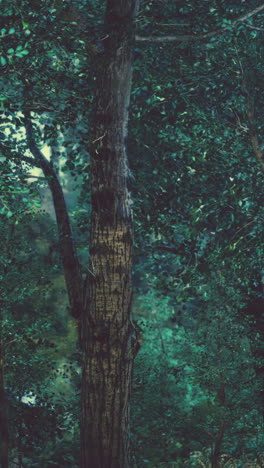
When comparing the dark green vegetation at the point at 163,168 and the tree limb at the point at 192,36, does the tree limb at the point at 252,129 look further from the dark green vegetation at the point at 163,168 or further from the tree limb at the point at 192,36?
the tree limb at the point at 192,36

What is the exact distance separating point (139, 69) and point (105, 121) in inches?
92.4

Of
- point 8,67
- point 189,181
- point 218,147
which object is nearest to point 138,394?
point 189,181

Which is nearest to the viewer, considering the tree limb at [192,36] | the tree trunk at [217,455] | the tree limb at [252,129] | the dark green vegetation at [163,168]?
the dark green vegetation at [163,168]

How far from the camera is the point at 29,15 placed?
6.98 meters

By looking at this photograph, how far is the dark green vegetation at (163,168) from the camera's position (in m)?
7.33

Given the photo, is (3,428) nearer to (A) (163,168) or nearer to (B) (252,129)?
(A) (163,168)

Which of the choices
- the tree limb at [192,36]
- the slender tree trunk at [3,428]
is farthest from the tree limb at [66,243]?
the slender tree trunk at [3,428]

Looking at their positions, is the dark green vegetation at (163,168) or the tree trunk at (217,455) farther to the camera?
the tree trunk at (217,455)

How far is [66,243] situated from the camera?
865 centimetres

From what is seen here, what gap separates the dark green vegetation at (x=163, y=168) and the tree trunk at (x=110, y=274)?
4cm

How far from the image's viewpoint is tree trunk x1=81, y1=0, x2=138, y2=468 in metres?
7.18

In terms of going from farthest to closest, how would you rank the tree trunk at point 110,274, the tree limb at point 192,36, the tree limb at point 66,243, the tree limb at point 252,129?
the tree limb at point 252,129 → the tree limb at point 66,243 → the tree limb at point 192,36 → the tree trunk at point 110,274

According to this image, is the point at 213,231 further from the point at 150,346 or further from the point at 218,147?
the point at 150,346

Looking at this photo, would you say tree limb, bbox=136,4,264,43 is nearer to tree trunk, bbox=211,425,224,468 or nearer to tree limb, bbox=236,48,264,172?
tree limb, bbox=236,48,264,172
